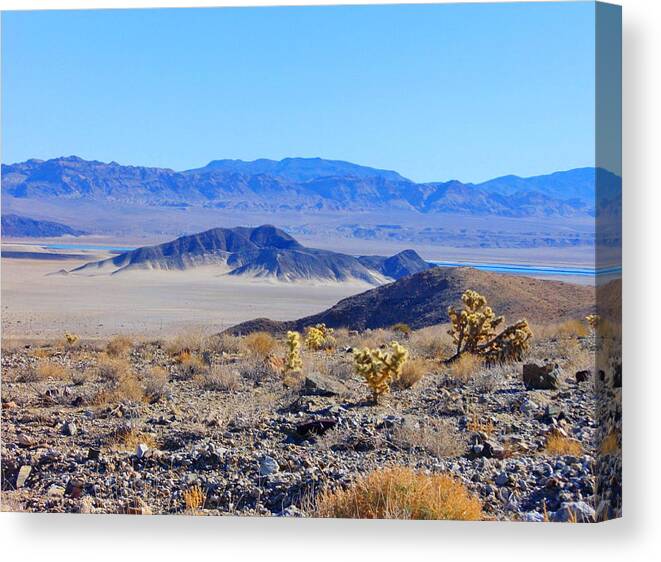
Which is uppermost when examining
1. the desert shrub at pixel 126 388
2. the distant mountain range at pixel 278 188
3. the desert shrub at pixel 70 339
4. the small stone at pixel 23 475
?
the distant mountain range at pixel 278 188

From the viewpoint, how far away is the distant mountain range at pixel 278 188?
9.12 m

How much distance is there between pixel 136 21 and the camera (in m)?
8.88

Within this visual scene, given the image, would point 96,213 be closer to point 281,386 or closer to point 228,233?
point 228,233

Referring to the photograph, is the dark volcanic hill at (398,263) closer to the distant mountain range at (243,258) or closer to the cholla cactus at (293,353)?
the distant mountain range at (243,258)

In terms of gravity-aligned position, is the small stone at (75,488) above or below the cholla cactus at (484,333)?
below

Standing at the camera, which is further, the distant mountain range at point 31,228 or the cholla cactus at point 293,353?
the cholla cactus at point 293,353

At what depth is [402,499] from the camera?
7.98 m

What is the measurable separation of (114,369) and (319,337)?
6.29 feet

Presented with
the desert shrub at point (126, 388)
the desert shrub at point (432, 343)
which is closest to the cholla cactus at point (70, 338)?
the desert shrub at point (126, 388)

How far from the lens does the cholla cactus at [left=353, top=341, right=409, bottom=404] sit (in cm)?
888

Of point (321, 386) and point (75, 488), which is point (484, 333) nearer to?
point (321, 386)

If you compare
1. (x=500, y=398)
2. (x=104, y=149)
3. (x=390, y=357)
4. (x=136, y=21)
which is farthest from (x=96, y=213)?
(x=500, y=398)

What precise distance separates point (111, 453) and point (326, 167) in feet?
9.86

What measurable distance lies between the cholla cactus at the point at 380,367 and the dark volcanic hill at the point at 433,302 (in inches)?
26.9
